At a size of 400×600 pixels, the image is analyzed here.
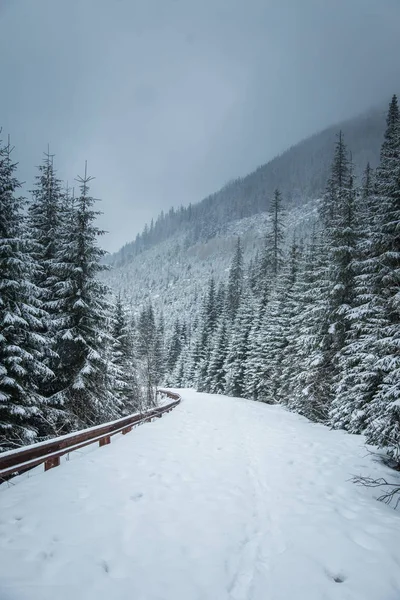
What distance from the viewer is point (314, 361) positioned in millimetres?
15547

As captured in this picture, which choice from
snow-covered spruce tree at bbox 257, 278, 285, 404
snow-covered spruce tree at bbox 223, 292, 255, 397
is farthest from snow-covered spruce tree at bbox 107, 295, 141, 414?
snow-covered spruce tree at bbox 223, 292, 255, 397

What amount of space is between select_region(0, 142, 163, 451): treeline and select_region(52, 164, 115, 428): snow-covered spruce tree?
4 cm

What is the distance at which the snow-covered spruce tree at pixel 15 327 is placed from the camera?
9.46 m

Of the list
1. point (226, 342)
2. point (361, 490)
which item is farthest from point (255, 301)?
point (361, 490)

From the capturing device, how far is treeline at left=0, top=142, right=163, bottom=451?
32.3 ft

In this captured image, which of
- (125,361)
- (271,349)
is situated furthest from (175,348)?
(125,361)

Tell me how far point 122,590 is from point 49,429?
33.3ft

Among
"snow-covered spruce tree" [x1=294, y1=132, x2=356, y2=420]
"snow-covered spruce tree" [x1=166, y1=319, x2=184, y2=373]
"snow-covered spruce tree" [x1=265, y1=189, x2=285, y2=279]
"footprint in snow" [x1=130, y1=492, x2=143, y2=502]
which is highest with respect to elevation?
"snow-covered spruce tree" [x1=265, y1=189, x2=285, y2=279]

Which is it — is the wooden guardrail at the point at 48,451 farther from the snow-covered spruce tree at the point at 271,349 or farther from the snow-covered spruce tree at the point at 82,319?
the snow-covered spruce tree at the point at 271,349

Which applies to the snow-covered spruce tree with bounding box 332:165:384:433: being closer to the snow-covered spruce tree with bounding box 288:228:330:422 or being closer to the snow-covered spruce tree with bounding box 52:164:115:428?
the snow-covered spruce tree with bounding box 288:228:330:422

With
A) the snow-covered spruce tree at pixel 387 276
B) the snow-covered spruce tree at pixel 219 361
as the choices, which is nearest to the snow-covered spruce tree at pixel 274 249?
the snow-covered spruce tree at pixel 219 361

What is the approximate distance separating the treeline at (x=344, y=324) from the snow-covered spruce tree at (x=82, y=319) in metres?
10.7

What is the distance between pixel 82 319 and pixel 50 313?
180cm

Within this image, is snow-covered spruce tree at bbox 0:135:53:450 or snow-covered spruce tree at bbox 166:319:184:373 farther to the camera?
snow-covered spruce tree at bbox 166:319:184:373
